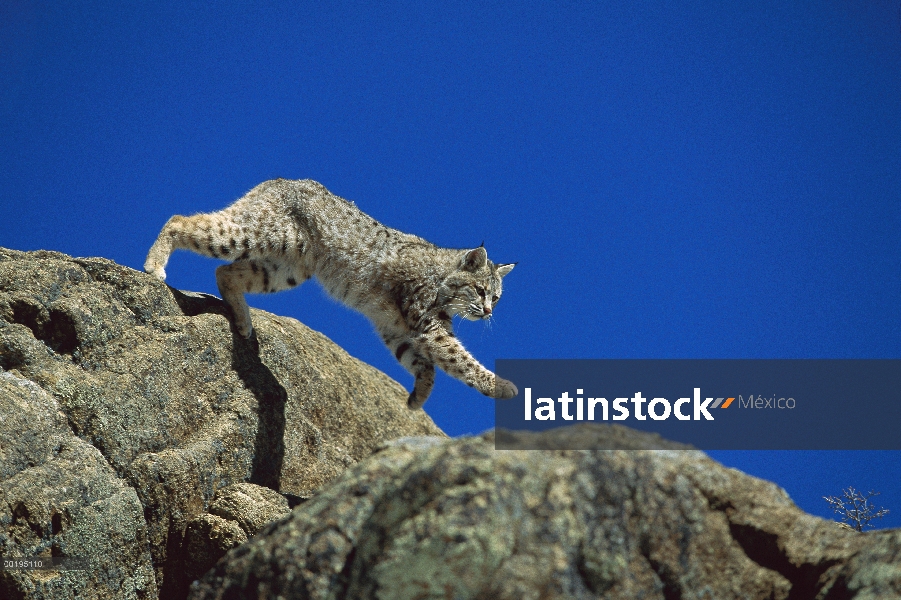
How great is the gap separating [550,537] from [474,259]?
6808mm

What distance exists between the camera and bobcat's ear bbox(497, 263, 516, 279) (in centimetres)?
1098

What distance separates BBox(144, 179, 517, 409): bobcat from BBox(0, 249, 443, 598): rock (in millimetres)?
650

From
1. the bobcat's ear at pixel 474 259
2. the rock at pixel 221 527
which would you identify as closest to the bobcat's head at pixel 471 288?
the bobcat's ear at pixel 474 259

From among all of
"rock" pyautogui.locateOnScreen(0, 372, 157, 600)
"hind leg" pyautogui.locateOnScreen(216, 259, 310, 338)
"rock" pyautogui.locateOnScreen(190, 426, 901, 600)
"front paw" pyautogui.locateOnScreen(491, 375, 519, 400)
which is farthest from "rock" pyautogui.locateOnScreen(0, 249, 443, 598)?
"rock" pyautogui.locateOnScreen(190, 426, 901, 600)

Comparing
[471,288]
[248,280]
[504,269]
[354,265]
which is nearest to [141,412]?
[248,280]

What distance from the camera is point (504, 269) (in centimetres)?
1108

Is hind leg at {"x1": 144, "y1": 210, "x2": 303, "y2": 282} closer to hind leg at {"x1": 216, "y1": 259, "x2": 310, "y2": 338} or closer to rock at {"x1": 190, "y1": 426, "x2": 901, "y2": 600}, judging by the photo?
hind leg at {"x1": 216, "y1": 259, "x2": 310, "y2": 338}

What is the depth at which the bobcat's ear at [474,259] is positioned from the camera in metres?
10.3

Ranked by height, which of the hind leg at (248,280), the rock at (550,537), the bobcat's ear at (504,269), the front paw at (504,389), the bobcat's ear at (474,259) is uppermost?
the bobcat's ear at (504,269)

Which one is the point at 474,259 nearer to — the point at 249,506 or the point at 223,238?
the point at 223,238

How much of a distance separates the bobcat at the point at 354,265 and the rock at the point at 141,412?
650 mm

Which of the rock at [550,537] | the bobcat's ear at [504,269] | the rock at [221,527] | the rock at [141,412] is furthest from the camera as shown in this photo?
the bobcat's ear at [504,269]

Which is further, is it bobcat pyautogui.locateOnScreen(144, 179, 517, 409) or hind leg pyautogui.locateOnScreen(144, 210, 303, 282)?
bobcat pyautogui.locateOnScreen(144, 179, 517, 409)

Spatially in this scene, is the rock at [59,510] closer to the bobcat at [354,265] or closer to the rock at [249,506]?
the rock at [249,506]
